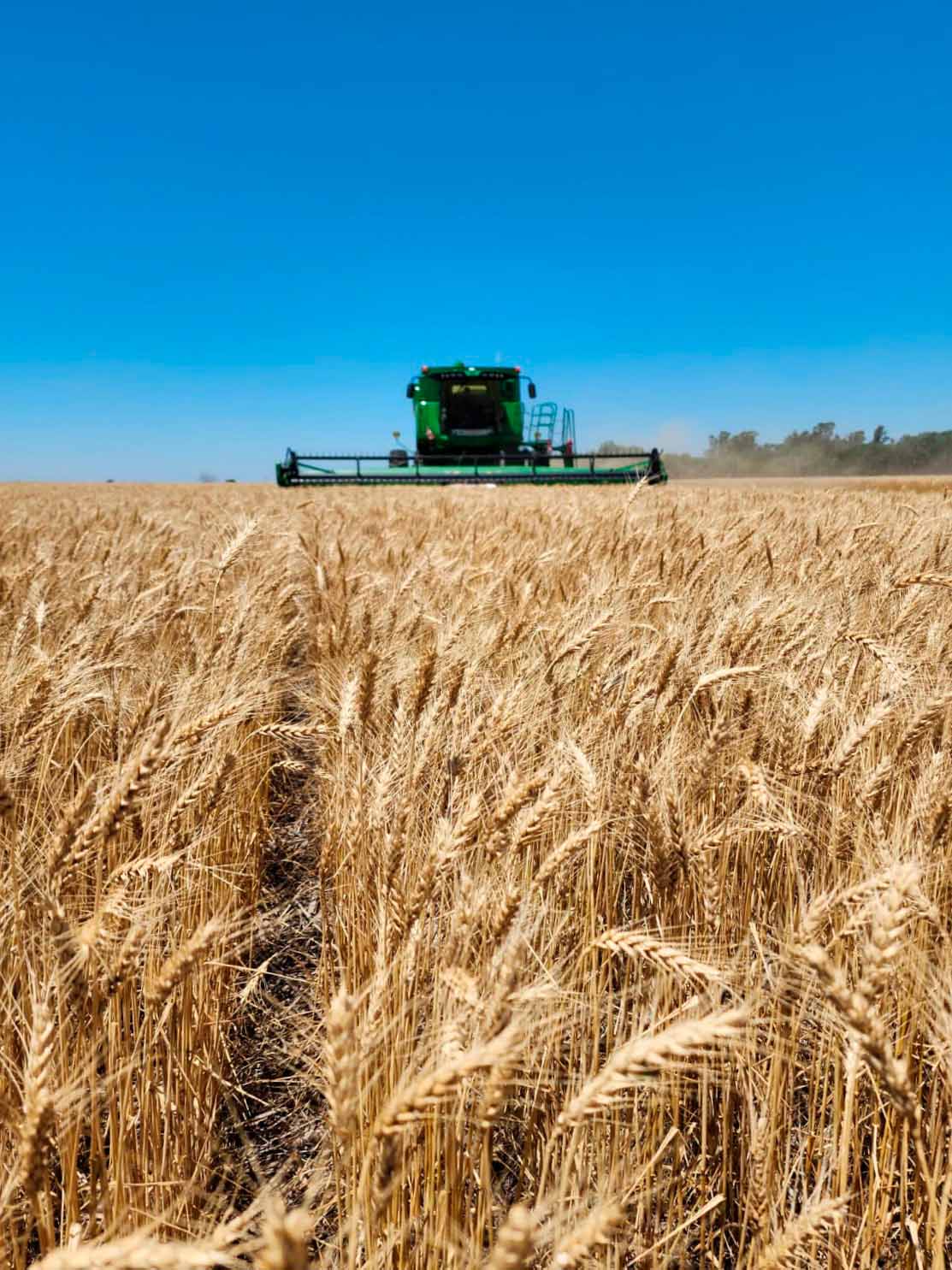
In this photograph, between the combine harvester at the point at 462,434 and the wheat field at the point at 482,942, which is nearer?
the wheat field at the point at 482,942

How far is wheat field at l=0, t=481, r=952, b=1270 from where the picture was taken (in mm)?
767

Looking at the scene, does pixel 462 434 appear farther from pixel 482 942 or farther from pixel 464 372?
pixel 482 942

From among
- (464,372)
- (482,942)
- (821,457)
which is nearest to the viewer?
(482,942)

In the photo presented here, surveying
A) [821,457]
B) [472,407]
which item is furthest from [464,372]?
[821,457]

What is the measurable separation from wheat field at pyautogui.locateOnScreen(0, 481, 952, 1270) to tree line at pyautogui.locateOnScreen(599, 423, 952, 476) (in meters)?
53.0

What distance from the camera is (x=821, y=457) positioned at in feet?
212

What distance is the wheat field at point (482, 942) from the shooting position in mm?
767

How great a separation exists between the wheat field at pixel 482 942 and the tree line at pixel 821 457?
53.0 m

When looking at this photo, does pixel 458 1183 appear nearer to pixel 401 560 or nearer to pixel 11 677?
pixel 11 677

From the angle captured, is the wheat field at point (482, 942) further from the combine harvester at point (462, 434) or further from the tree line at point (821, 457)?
the tree line at point (821, 457)

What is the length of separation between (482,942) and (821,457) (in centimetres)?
7165

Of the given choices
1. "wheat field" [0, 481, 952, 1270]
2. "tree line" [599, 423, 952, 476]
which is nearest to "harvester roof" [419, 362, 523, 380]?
"wheat field" [0, 481, 952, 1270]

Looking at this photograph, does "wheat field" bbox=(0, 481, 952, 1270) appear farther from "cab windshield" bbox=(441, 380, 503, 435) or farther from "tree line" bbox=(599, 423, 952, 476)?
"tree line" bbox=(599, 423, 952, 476)

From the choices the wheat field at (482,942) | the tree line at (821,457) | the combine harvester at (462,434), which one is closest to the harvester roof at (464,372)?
the combine harvester at (462,434)
